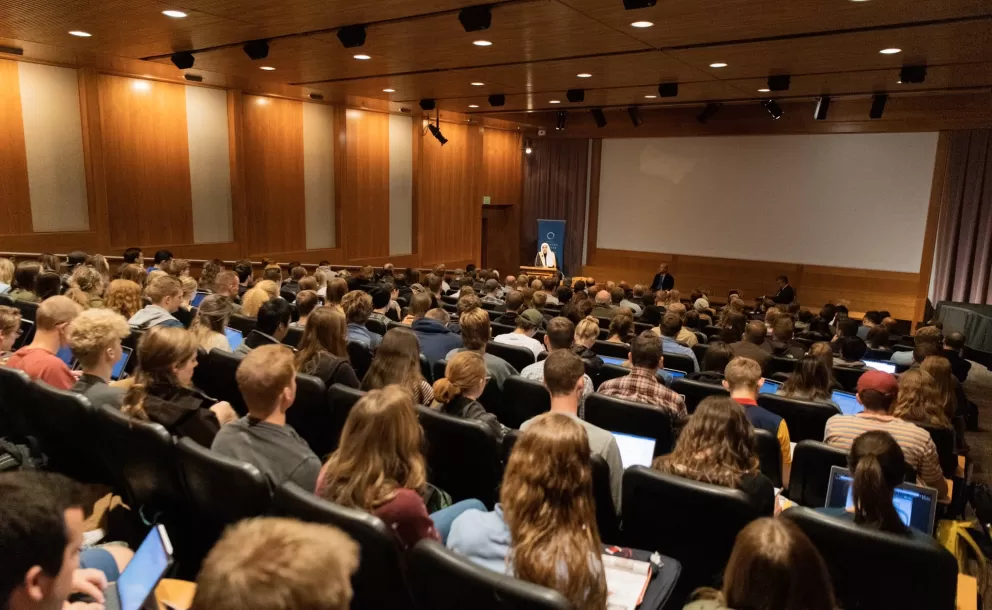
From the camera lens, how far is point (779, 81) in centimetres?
824

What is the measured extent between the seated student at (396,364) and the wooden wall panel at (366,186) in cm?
959

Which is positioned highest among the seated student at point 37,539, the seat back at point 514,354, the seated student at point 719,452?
the seated student at point 37,539

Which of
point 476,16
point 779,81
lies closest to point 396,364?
point 476,16

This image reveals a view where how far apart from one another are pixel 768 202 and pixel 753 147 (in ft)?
3.89

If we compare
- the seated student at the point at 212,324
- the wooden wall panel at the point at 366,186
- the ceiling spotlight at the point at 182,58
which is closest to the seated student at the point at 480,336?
the seated student at the point at 212,324

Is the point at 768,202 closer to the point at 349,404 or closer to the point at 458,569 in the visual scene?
the point at 349,404

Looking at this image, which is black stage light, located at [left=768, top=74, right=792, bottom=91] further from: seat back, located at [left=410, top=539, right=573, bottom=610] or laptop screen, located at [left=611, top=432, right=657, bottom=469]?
seat back, located at [left=410, top=539, right=573, bottom=610]

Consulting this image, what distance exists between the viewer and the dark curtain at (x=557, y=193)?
16.4 meters

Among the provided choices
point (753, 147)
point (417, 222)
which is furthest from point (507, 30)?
point (753, 147)

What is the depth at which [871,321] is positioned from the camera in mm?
8258

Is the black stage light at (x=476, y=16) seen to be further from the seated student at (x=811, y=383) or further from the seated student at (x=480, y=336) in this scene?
the seated student at (x=811, y=383)

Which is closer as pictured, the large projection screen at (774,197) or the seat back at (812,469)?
the seat back at (812,469)

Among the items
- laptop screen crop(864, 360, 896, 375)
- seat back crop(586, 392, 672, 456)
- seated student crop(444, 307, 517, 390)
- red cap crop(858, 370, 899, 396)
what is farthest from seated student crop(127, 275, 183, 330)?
laptop screen crop(864, 360, 896, 375)

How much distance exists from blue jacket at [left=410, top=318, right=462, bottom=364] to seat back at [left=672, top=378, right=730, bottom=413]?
1658 millimetres
